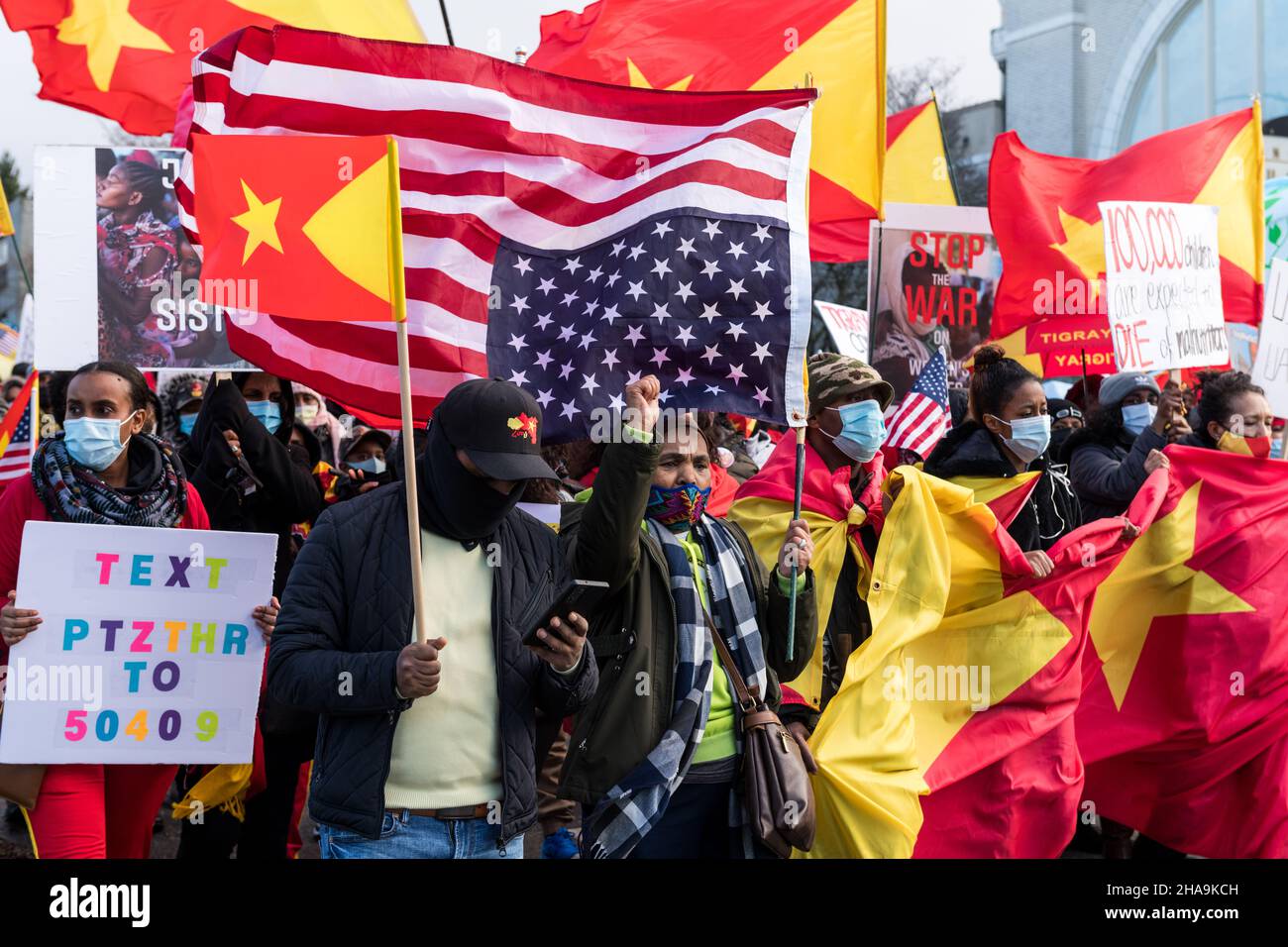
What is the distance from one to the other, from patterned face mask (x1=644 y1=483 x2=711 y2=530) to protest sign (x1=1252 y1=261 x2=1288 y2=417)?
3683mm

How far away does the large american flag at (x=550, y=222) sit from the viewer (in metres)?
4.69

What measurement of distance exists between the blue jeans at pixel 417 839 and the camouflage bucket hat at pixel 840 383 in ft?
7.59

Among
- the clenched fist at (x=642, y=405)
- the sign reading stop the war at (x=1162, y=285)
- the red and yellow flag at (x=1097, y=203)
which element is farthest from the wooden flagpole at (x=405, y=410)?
the red and yellow flag at (x=1097, y=203)

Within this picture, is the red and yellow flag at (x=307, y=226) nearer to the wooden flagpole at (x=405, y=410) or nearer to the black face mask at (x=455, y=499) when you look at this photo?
the wooden flagpole at (x=405, y=410)

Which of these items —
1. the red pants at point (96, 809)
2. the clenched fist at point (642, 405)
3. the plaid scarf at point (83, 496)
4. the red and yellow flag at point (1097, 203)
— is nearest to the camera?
the clenched fist at point (642, 405)

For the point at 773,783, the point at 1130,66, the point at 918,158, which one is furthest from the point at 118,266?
the point at 1130,66

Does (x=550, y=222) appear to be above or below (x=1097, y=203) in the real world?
below

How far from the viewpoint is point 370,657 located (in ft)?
11.3

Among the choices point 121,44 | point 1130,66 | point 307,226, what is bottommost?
point 307,226

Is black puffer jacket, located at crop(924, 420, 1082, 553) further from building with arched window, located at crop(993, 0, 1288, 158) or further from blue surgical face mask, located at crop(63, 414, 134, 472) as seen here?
building with arched window, located at crop(993, 0, 1288, 158)

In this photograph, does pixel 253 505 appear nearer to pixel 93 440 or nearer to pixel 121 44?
pixel 93 440

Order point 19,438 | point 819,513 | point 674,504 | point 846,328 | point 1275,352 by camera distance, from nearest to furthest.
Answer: point 674,504
point 819,513
point 19,438
point 1275,352
point 846,328

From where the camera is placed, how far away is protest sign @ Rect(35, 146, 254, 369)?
6.27 meters

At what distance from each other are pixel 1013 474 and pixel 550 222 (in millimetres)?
2180
